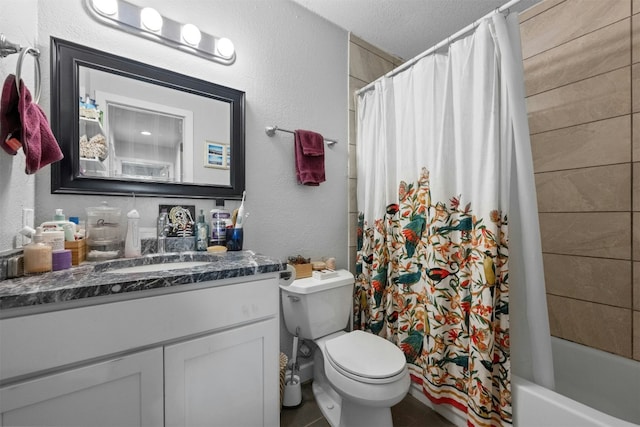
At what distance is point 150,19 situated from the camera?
1.20m

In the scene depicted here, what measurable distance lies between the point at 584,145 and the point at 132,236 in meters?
2.32

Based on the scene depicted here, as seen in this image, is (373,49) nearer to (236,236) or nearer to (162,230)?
(236,236)

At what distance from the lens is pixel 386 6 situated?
1.68 m

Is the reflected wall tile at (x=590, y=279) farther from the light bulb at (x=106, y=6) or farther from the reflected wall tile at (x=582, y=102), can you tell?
the light bulb at (x=106, y=6)

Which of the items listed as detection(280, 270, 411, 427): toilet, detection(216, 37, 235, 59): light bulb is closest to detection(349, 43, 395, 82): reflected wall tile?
detection(216, 37, 235, 59): light bulb

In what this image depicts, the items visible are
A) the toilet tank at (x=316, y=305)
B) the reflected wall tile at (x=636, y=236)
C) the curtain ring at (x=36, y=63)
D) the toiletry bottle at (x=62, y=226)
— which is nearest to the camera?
the curtain ring at (x=36, y=63)

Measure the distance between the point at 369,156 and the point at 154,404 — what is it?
163 cm

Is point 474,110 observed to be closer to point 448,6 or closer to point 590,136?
point 590,136

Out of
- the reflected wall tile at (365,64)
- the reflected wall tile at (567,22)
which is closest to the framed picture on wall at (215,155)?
the reflected wall tile at (365,64)

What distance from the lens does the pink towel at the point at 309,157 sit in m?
1.64

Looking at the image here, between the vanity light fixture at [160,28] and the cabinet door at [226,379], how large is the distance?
4.36 ft

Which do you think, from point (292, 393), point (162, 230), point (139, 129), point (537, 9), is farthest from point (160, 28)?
point (537, 9)

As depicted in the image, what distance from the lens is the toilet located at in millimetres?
1088

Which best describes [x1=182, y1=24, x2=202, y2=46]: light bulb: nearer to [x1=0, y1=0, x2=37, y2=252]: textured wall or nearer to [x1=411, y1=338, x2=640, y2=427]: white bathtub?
[x1=0, y1=0, x2=37, y2=252]: textured wall
